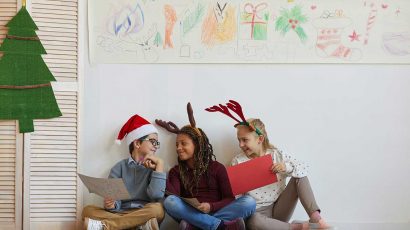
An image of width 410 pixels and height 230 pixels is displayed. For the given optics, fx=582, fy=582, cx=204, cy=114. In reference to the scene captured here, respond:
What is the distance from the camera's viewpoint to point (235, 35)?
296 centimetres

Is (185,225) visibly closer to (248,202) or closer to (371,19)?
(248,202)

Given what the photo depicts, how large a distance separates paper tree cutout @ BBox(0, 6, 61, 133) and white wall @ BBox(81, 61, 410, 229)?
22cm

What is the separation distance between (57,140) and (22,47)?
1.59 ft

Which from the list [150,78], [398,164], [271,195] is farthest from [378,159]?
[150,78]

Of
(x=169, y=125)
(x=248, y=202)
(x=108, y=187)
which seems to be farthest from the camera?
(x=169, y=125)

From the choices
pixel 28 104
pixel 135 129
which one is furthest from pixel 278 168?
pixel 28 104

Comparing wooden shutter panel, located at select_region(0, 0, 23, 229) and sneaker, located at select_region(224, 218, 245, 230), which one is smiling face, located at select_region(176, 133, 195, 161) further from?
wooden shutter panel, located at select_region(0, 0, 23, 229)

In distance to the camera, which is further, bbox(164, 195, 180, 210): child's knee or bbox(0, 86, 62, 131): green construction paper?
bbox(0, 86, 62, 131): green construction paper

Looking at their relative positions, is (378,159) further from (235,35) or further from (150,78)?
(150,78)

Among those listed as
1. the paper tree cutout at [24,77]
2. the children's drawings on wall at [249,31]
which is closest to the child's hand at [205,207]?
the children's drawings on wall at [249,31]

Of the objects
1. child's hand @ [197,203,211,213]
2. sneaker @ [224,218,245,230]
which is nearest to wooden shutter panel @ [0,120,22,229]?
child's hand @ [197,203,211,213]

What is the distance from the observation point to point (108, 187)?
8.48 feet

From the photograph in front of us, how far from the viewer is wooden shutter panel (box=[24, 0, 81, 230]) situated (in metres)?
2.85

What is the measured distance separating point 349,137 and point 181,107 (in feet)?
2.90
